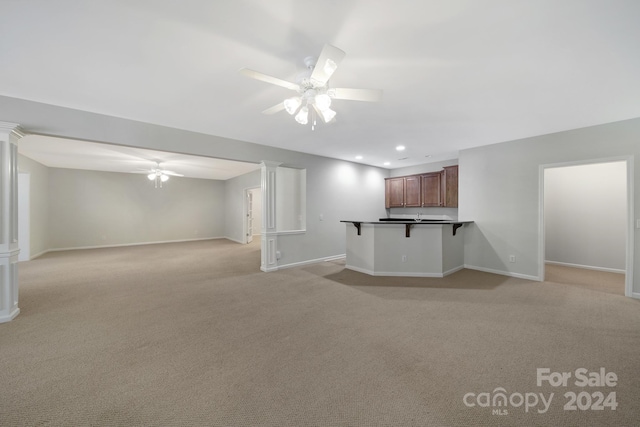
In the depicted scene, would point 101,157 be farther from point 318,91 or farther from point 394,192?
point 394,192

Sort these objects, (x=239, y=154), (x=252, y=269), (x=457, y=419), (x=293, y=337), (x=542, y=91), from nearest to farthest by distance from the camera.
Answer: (x=457, y=419) → (x=293, y=337) → (x=542, y=91) → (x=239, y=154) → (x=252, y=269)

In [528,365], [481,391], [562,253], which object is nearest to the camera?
[481,391]

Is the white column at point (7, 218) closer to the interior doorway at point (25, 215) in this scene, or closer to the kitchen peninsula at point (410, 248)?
the interior doorway at point (25, 215)

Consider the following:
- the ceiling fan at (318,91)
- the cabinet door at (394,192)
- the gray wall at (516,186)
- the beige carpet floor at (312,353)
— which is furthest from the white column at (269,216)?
the gray wall at (516,186)

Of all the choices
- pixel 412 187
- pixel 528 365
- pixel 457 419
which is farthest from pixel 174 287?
pixel 412 187

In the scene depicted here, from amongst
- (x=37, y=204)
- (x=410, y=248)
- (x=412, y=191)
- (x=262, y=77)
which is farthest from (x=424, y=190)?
(x=37, y=204)

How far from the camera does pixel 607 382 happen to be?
1.75 metres

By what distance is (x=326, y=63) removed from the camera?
1727mm

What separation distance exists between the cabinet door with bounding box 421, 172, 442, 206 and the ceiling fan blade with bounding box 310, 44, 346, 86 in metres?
5.26

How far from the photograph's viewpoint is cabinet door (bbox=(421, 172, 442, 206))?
6.28 meters

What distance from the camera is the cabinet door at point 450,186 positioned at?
583 cm

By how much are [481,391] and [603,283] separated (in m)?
4.44

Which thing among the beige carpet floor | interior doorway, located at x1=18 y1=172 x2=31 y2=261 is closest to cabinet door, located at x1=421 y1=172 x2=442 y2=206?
the beige carpet floor

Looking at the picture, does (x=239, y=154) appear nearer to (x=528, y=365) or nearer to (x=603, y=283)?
(x=528, y=365)
